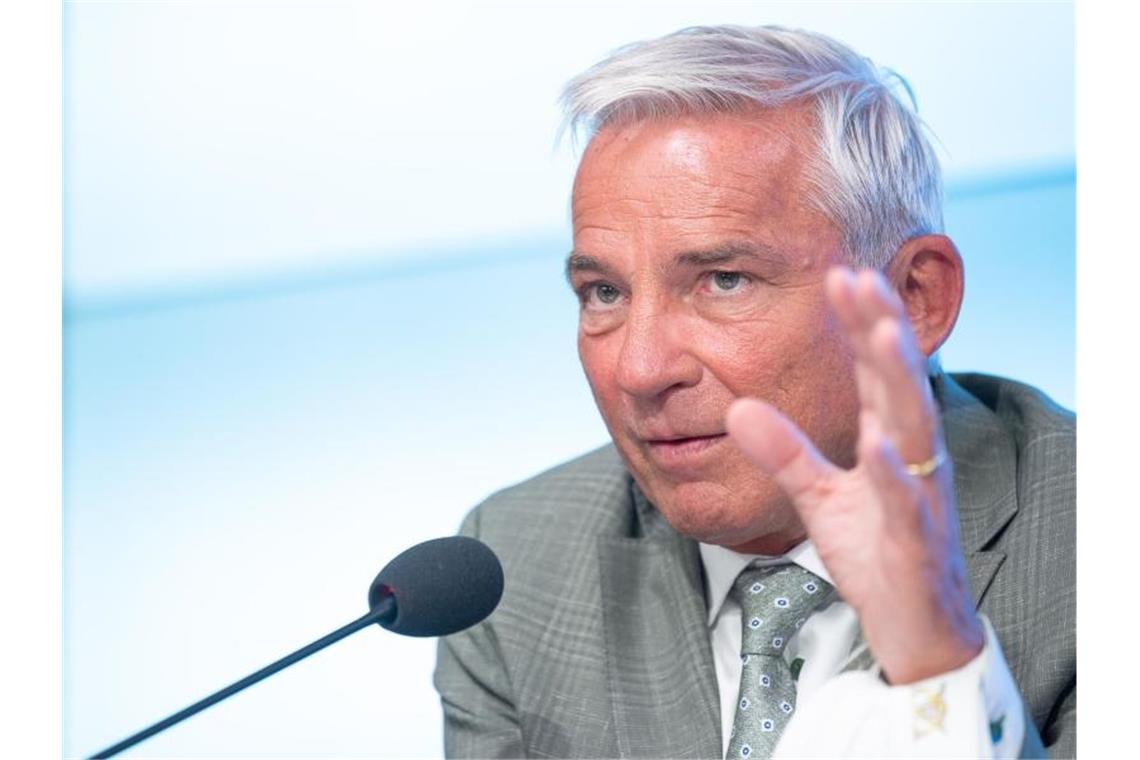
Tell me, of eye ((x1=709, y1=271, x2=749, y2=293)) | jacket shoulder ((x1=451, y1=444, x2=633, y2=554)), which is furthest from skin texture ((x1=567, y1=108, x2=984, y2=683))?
jacket shoulder ((x1=451, y1=444, x2=633, y2=554))

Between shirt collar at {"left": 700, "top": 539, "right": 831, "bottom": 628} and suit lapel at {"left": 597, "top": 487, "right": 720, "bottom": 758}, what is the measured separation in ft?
0.05

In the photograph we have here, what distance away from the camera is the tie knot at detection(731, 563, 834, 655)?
1.77 m

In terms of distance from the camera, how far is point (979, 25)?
2781 millimetres

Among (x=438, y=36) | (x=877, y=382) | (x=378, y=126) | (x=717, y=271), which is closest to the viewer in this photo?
(x=877, y=382)

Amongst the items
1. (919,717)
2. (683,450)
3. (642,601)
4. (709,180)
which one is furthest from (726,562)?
(919,717)

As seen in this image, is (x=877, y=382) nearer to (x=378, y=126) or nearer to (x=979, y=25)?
(x=979, y=25)

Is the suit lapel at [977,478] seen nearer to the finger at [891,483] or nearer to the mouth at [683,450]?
the mouth at [683,450]

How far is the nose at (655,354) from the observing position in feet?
5.52

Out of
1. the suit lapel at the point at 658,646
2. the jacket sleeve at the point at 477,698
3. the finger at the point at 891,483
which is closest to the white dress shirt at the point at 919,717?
the finger at the point at 891,483

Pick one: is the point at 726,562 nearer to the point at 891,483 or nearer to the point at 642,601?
the point at 642,601

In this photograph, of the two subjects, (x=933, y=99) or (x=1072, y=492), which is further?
(x=933, y=99)

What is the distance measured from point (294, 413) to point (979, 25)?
199 cm

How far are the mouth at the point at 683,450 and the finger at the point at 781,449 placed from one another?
0.48m
